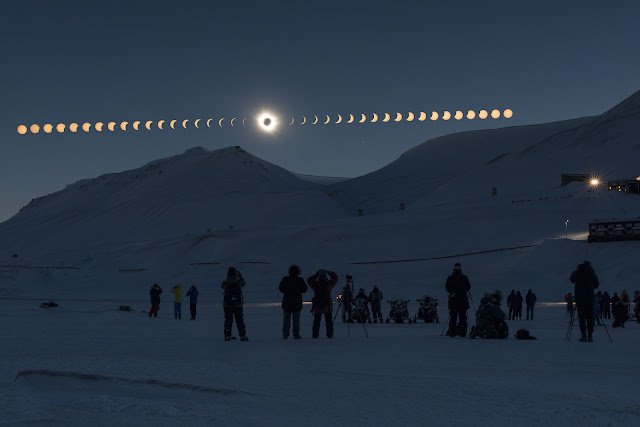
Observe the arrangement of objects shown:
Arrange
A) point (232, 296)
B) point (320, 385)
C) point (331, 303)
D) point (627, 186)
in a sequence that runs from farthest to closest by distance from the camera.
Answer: point (627, 186) → point (331, 303) → point (232, 296) → point (320, 385)

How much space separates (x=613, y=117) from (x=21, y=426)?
169635 mm

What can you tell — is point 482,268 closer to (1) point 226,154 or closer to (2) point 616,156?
(2) point 616,156

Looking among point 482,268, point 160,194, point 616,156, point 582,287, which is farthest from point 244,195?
point 582,287

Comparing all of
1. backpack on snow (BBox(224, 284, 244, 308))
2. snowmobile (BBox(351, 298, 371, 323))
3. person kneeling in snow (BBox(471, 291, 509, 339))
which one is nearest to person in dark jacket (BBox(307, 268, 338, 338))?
backpack on snow (BBox(224, 284, 244, 308))

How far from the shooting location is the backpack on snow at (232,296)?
13.4 meters

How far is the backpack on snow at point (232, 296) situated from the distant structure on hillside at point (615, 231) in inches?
1729

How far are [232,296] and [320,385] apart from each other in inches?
258

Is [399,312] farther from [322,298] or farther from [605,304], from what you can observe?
[322,298]

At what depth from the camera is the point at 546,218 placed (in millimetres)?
70812

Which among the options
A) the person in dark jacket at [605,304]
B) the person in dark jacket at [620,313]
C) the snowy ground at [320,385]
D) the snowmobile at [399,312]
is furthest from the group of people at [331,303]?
the person in dark jacket at [605,304]

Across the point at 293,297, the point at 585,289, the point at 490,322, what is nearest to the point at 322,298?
the point at 293,297

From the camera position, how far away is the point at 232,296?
13.4 metres

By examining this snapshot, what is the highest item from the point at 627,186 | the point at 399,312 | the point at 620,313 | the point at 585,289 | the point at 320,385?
the point at 627,186

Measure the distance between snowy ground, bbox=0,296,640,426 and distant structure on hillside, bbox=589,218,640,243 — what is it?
4336 cm
